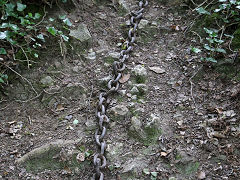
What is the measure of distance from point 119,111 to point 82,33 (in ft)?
5.06

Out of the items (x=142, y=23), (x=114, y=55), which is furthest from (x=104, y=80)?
(x=142, y=23)

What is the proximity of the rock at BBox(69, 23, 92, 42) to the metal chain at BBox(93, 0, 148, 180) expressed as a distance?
2.01 ft

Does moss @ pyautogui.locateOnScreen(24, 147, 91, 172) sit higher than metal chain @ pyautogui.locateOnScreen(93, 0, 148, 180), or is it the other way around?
metal chain @ pyautogui.locateOnScreen(93, 0, 148, 180)

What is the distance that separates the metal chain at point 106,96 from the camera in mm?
2078

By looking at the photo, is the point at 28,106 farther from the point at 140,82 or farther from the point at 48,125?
the point at 140,82

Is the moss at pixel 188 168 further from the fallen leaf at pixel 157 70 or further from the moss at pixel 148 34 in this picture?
the moss at pixel 148 34

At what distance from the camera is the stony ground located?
84.5 inches

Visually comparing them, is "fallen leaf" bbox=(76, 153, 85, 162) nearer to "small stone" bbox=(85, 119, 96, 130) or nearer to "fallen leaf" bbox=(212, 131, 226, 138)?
"small stone" bbox=(85, 119, 96, 130)

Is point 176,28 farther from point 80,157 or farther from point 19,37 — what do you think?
point 80,157

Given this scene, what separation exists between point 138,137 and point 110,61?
4.41 feet

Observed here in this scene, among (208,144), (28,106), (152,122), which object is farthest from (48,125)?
(208,144)

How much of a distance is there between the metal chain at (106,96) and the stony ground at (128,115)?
11cm

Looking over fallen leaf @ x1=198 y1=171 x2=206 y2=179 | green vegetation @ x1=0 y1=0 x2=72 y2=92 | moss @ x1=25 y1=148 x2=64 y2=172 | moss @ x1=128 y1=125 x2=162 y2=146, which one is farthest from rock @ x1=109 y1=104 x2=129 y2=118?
green vegetation @ x1=0 y1=0 x2=72 y2=92

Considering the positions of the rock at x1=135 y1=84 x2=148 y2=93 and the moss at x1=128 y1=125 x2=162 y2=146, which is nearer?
the moss at x1=128 y1=125 x2=162 y2=146
